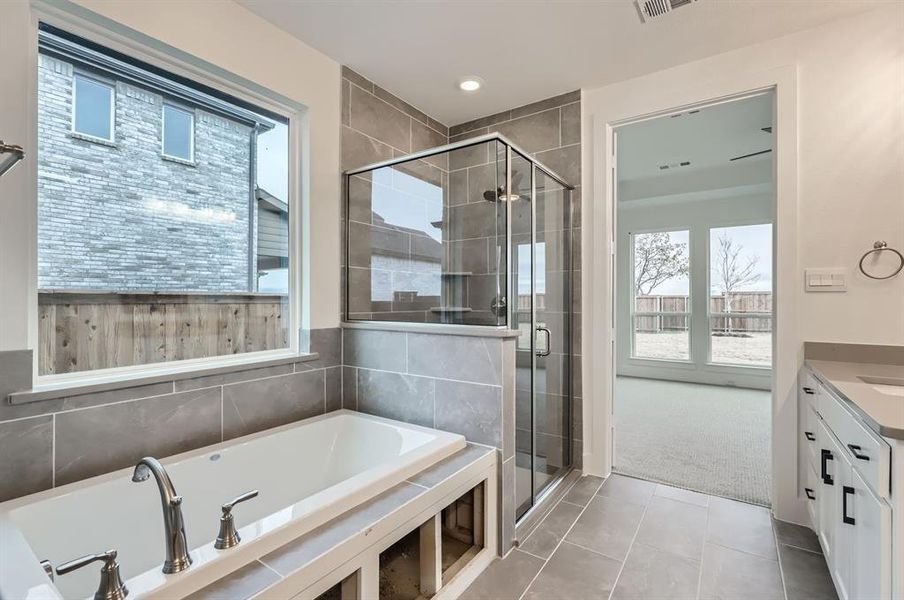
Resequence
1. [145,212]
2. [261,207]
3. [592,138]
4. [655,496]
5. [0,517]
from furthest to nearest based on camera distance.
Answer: [592,138]
[655,496]
[261,207]
[145,212]
[0,517]

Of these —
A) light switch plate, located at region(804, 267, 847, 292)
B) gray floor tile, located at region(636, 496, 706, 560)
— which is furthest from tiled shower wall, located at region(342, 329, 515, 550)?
light switch plate, located at region(804, 267, 847, 292)

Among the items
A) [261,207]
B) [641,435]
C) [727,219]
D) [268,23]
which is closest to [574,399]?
[641,435]

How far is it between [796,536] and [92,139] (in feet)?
12.1

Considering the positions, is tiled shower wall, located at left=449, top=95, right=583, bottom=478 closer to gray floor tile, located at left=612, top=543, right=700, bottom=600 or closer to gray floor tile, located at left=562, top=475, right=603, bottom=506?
gray floor tile, located at left=562, top=475, right=603, bottom=506

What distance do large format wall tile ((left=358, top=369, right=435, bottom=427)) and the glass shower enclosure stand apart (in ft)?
1.07

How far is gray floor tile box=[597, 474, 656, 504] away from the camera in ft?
8.21

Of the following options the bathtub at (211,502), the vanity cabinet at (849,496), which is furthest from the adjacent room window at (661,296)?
the bathtub at (211,502)

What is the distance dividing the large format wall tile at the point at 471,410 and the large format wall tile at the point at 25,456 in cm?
153

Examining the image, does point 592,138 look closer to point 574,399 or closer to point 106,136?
point 574,399

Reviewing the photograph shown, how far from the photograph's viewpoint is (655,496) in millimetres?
2521

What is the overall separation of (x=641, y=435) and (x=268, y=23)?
3940mm

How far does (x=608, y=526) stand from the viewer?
2.20 metres

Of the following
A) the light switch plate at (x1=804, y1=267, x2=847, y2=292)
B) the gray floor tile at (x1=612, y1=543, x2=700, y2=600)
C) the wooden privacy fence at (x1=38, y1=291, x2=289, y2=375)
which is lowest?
the gray floor tile at (x1=612, y1=543, x2=700, y2=600)

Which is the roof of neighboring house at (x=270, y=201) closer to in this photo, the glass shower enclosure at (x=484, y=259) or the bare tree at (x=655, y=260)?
the glass shower enclosure at (x=484, y=259)
